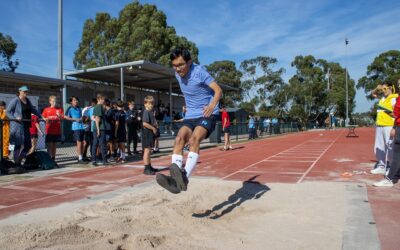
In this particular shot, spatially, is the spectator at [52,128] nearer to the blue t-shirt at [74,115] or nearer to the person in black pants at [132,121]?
the blue t-shirt at [74,115]

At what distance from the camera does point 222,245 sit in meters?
3.46

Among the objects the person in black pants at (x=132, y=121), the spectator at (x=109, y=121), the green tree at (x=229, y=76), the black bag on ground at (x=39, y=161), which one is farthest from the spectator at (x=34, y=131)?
the green tree at (x=229, y=76)

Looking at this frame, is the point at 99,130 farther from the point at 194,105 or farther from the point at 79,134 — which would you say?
the point at 194,105

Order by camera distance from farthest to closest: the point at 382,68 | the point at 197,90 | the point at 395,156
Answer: the point at 382,68 → the point at 395,156 → the point at 197,90

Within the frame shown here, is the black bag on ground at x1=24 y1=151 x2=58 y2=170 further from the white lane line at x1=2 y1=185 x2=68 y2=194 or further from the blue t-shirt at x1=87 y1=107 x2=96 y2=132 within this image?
the white lane line at x1=2 y1=185 x2=68 y2=194

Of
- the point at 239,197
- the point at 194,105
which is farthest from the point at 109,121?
the point at 194,105

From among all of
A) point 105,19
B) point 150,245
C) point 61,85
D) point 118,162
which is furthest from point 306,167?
point 105,19

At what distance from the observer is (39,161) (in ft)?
30.8

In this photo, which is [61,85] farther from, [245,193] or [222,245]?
[222,245]

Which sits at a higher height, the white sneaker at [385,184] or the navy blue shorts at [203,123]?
the navy blue shorts at [203,123]

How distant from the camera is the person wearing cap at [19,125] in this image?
8641 millimetres

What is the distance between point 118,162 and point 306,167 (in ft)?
17.2

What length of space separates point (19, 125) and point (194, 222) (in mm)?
6221

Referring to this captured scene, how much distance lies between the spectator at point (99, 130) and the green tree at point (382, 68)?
63589 millimetres
